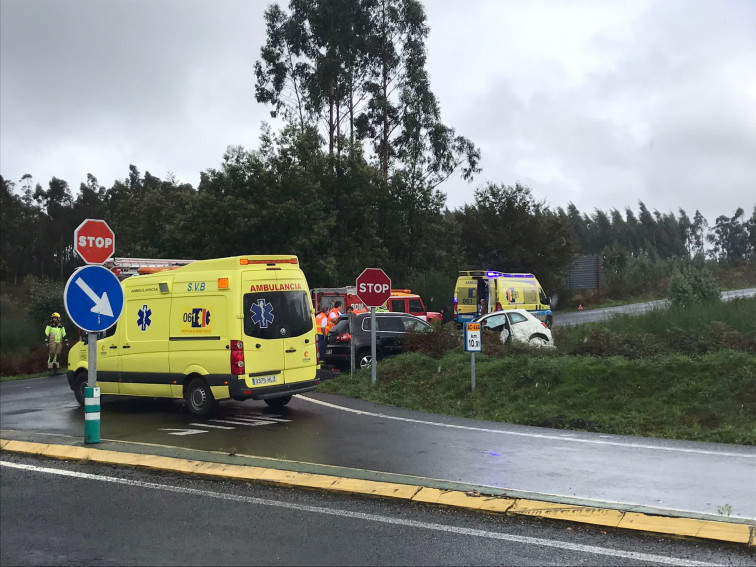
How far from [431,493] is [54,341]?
19.4 metres

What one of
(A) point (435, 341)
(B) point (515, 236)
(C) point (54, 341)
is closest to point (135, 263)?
(A) point (435, 341)

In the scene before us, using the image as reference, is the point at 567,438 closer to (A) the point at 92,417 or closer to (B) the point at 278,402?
(B) the point at 278,402

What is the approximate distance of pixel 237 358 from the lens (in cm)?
1259

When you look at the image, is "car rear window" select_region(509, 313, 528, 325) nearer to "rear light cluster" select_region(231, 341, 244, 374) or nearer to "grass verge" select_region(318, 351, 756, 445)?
"grass verge" select_region(318, 351, 756, 445)

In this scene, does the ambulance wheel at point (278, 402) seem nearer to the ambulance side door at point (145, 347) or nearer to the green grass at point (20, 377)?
the ambulance side door at point (145, 347)

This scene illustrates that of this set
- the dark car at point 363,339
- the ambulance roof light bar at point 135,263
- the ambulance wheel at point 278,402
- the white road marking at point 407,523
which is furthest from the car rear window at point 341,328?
the white road marking at point 407,523

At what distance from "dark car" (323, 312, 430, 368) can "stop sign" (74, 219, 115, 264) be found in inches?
266

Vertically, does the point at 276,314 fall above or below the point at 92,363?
above

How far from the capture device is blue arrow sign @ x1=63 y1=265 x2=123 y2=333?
9609mm

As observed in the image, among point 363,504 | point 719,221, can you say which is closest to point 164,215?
point 363,504

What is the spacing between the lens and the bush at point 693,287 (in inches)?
931

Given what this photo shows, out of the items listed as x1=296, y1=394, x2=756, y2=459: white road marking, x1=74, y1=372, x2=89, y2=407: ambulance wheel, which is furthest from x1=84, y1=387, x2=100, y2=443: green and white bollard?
x1=74, y1=372, x2=89, y2=407: ambulance wheel

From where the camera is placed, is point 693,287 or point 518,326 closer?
point 518,326

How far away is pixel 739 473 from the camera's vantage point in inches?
333
